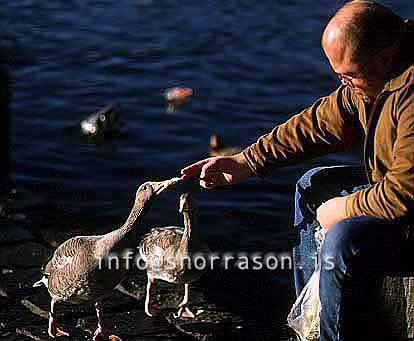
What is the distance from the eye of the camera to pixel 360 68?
3832mm

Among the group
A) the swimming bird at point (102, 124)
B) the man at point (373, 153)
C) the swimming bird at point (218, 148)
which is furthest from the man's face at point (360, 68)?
the swimming bird at point (102, 124)

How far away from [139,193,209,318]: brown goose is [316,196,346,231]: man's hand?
1569 millimetres

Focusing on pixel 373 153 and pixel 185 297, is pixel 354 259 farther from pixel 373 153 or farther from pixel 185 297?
pixel 185 297

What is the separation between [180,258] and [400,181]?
6.67 ft

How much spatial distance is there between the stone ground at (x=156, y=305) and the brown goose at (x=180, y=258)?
12 centimetres

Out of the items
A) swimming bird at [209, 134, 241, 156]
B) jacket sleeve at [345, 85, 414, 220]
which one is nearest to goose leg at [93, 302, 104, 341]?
jacket sleeve at [345, 85, 414, 220]

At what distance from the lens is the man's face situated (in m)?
3.81

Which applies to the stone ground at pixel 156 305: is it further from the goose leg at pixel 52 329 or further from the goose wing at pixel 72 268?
the goose wing at pixel 72 268

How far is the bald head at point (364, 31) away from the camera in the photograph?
3785 mm

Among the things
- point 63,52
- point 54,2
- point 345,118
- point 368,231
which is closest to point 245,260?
point 345,118

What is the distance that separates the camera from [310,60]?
10633 millimetres

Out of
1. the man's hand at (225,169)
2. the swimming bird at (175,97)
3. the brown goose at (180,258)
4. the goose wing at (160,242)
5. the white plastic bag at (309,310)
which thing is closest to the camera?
the white plastic bag at (309,310)

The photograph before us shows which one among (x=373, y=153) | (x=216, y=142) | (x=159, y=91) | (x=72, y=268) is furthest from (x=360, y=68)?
(x=159, y=91)

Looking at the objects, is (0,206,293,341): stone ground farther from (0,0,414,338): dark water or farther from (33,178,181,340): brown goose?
(0,0,414,338): dark water
